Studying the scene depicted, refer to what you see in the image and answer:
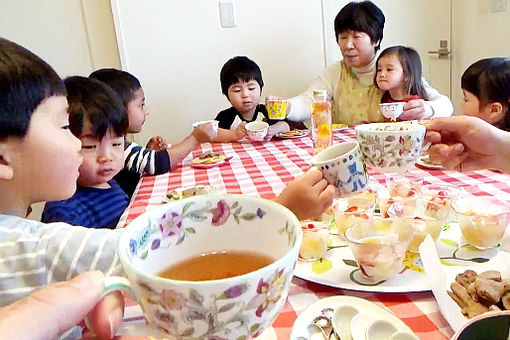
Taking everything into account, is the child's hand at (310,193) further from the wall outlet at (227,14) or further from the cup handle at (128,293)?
the wall outlet at (227,14)

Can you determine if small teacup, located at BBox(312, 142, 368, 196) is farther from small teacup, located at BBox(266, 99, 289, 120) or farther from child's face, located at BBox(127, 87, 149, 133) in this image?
child's face, located at BBox(127, 87, 149, 133)

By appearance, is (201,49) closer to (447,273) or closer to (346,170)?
(346,170)

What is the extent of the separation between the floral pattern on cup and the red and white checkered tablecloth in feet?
0.67

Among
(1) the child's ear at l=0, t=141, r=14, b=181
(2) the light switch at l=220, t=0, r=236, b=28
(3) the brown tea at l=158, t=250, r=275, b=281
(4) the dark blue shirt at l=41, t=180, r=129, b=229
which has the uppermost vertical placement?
(2) the light switch at l=220, t=0, r=236, b=28

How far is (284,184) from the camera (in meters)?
1.16

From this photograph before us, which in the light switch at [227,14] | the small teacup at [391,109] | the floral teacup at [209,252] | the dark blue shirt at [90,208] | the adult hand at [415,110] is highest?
the light switch at [227,14]

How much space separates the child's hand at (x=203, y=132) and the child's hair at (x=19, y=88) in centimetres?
102

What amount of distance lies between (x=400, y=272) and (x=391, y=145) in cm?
22

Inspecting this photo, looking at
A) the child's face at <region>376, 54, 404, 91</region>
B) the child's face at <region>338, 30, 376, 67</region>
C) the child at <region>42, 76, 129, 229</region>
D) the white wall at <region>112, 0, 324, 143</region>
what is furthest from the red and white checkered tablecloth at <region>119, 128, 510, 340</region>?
the white wall at <region>112, 0, 324, 143</region>

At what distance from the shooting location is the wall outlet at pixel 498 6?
2352 millimetres

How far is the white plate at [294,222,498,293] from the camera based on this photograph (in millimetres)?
582

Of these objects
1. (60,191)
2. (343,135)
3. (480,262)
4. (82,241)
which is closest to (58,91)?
(60,191)

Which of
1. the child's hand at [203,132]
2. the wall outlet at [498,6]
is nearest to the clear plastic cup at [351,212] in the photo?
the child's hand at [203,132]

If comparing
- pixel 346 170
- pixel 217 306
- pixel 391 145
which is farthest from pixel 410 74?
pixel 217 306
